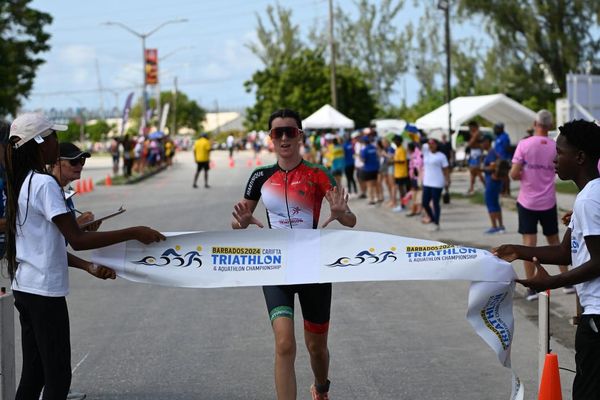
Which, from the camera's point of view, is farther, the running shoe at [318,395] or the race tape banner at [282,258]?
the running shoe at [318,395]

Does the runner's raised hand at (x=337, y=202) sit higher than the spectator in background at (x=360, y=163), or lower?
higher

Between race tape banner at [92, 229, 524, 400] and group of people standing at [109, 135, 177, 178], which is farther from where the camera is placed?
group of people standing at [109, 135, 177, 178]

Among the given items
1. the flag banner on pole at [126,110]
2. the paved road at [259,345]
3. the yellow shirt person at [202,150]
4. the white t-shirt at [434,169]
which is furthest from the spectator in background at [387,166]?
the flag banner on pole at [126,110]

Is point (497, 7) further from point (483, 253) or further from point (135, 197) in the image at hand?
point (483, 253)

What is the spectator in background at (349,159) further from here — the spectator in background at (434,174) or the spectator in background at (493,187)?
the spectator in background at (493,187)

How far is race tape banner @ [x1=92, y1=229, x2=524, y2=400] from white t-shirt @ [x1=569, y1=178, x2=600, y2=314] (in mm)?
1077

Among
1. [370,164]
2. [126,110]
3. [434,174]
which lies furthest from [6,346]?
[126,110]

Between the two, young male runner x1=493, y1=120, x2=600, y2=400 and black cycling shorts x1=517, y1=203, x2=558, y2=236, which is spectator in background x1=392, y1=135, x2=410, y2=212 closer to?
black cycling shorts x1=517, y1=203, x2=558, y2=236

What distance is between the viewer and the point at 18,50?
52031 mm

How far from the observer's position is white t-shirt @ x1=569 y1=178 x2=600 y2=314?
4.64m

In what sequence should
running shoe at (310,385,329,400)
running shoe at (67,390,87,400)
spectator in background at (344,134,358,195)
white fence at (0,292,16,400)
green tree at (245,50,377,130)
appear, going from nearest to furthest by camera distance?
white fence at (0,292,16,400) < running shoe at (310,385,329,400) < running shoe at (67,390,87,400) < spectator in background at (344,134,358,195) < green tree at (245,50,377,130)

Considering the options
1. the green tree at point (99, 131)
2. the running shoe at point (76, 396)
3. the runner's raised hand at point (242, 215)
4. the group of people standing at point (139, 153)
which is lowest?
the green tree at point (99, 131)

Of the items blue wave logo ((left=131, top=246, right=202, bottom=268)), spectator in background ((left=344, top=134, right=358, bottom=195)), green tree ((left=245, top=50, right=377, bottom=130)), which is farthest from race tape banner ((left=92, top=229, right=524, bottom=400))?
green tree ((left=245, top=50, right=377, bottom=130))

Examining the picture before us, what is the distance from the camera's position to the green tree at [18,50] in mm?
50406
